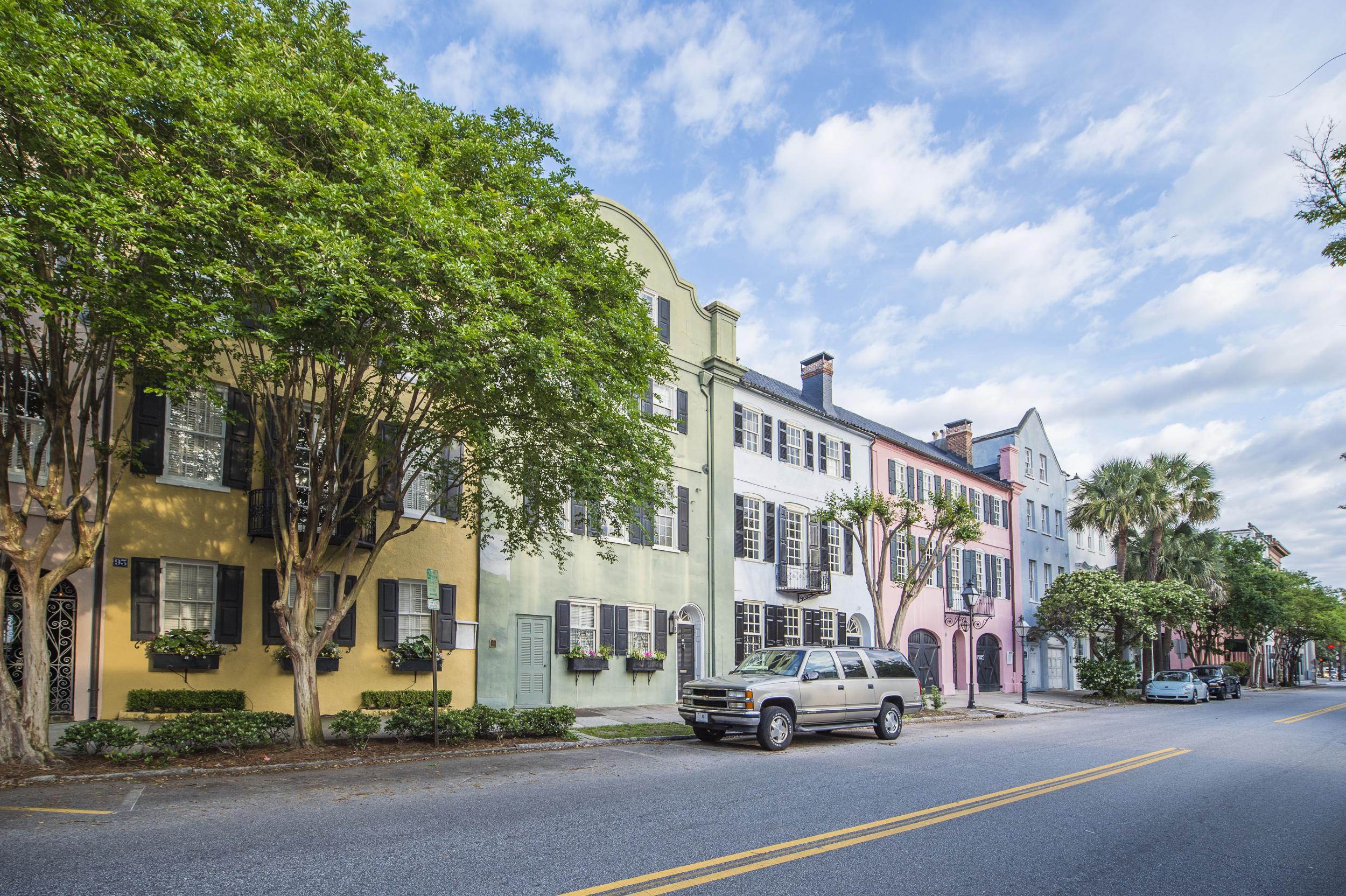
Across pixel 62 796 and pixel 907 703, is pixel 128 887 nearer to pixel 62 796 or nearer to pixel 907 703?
pixel 62 796

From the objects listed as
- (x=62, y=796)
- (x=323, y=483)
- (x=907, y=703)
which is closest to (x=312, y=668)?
(x=323, y=483)

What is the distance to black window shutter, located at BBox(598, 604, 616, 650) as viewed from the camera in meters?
21.8

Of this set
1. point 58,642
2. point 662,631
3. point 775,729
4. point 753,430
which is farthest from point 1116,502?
point 58,642

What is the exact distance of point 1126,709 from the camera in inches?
→ 1157

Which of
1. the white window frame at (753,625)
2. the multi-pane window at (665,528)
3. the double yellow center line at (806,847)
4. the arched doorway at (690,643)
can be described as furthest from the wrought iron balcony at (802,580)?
the double yellow center line at (806,847)

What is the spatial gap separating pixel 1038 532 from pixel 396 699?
34440 millimetres

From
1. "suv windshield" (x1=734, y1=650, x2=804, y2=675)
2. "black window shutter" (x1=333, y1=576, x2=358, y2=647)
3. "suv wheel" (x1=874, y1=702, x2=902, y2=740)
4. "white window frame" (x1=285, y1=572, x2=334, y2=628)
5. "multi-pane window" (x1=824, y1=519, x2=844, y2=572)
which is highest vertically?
"multi-pane window" (x1=824, y1=519, x2=844, y2=572)

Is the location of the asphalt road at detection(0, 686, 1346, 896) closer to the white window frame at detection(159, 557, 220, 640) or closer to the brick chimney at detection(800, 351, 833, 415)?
the white window frame at detection(159, 557, 220, 640)

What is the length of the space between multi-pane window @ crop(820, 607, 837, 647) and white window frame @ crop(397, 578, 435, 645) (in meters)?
14.3

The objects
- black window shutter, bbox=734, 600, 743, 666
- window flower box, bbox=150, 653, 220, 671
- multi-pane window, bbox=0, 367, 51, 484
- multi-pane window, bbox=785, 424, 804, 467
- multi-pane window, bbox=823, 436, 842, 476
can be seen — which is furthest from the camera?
multi-pane window, bbox=823, 436, 842, 476

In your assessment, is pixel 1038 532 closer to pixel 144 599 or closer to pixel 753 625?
pixel 753 625

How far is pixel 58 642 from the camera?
13.9 m

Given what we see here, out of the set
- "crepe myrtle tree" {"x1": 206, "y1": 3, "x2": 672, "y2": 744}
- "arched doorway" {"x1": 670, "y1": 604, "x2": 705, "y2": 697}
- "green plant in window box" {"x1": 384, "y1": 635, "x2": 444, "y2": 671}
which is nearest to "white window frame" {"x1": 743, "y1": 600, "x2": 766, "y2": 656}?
"arched doorway" {"x1": 670, "y1": 604, "x2": 705, "y2": 697}

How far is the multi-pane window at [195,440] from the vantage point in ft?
50.2
